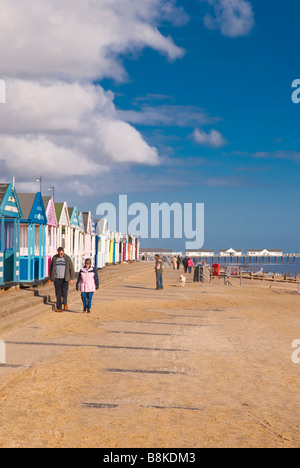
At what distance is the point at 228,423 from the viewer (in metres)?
5.24

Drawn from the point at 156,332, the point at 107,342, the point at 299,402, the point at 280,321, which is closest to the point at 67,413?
the point at 299,402

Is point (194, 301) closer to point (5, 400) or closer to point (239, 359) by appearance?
point (239, 359)

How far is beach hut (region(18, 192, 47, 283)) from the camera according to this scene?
1808 cm

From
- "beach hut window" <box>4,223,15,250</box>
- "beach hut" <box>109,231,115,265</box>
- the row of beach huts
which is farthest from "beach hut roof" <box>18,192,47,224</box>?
"beach hut" <box>109,231,115,265</box>

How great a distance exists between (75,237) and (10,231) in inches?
340

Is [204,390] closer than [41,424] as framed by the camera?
No

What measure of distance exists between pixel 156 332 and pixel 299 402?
206 inches

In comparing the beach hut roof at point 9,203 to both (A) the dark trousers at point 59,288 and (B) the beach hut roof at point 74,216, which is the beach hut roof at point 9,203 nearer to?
(A) the dark trousers at point 59,288

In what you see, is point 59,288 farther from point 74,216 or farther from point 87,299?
point 74,216

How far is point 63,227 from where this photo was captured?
78.4 ft

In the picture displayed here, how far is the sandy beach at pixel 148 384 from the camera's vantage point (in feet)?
16.0

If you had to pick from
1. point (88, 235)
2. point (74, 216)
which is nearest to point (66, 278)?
point (74, 216)

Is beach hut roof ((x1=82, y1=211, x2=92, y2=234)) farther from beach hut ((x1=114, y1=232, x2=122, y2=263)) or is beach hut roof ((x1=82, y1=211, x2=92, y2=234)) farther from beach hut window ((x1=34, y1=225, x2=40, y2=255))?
beach hut ((x1=114, y1=232, x2=122, y2=263))

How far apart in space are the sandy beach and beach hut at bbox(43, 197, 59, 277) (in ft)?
25.7
